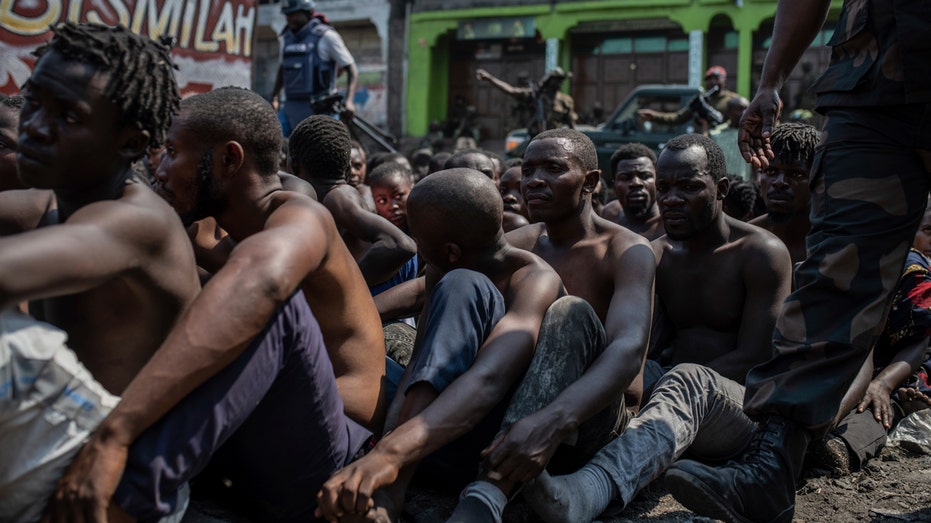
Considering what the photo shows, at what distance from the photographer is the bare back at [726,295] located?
147 inches

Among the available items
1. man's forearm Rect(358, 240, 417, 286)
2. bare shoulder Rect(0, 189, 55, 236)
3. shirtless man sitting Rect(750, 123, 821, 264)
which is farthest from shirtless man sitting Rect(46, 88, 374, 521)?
shirtless man sitting Rect(750, 123, 821, 264)

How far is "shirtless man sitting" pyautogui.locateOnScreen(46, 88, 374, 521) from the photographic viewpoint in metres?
1.88

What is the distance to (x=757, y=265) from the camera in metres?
3.81

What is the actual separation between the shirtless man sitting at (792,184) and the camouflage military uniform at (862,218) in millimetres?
1950

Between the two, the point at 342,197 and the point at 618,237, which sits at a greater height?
the point at 342,197

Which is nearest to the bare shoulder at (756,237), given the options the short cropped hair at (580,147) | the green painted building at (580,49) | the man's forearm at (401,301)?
the short cropped hair at (580,147)

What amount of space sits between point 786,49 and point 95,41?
208 centimetres

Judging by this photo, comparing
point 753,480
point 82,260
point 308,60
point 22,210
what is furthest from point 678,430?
point 308,60

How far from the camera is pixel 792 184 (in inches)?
181

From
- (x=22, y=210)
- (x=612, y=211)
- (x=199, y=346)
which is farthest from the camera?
(x=612, y=211)

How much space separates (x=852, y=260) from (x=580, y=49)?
20.2 m

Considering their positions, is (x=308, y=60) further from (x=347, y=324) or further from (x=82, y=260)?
(x=82, y=260)

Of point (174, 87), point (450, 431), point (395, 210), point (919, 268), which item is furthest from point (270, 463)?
point (395, 210)

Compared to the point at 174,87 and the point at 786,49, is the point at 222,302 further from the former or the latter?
the point at 786,49
